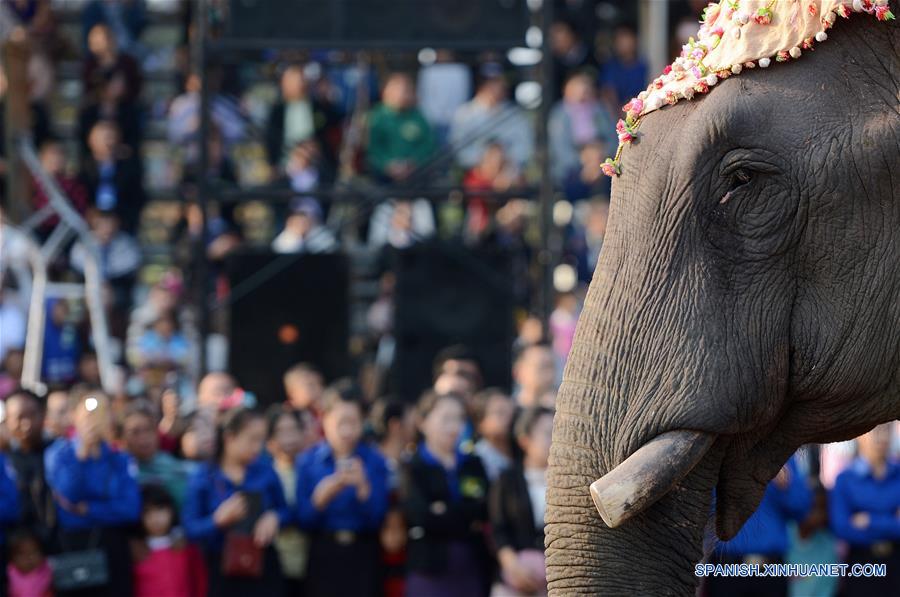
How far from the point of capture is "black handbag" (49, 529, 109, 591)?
28.4 ft

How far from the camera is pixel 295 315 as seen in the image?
39.7 feet

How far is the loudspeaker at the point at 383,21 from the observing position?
11586 millimetres

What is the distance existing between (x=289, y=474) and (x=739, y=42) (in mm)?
6048

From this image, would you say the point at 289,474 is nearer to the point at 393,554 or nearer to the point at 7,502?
the point at 393,554

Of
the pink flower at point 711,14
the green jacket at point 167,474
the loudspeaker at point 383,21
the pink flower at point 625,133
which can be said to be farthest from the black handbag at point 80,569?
the pink flower at point 711,14

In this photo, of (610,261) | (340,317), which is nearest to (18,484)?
(340,317)

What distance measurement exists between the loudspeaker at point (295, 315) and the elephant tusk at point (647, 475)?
864 centimetres

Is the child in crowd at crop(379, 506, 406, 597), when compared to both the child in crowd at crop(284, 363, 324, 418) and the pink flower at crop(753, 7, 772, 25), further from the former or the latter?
the pink flower at crop(753, 7, 772, 25)

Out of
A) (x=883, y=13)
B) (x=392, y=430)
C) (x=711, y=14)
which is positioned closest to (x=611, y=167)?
(x=711, y=14)

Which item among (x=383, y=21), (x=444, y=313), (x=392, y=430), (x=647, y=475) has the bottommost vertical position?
(x=392, y=430)

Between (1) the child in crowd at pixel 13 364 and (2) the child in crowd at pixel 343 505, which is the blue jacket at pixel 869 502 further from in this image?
(1) the child in crowd at pixel 13 364

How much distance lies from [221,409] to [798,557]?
345 cm

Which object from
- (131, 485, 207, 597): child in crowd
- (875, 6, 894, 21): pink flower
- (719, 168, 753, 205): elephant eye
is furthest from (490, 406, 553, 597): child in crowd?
(875, 6, 894, 21): pink flower

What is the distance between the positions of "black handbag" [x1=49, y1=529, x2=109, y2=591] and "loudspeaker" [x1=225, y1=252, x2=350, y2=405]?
3.38m
